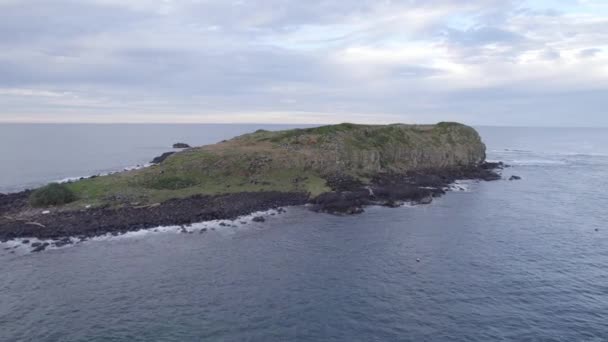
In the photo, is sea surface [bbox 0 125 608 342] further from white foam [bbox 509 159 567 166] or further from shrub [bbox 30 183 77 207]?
white foam [bbox 509 159 567 166]

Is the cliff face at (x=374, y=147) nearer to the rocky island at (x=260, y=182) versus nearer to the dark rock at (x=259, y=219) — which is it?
the rocky island at (x=260, y=182)

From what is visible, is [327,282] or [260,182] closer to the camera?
[327,282]

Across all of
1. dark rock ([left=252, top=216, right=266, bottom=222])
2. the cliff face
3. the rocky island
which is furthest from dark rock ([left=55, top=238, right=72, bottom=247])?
the cliff face

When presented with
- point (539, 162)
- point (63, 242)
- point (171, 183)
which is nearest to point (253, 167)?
point (171, 183)

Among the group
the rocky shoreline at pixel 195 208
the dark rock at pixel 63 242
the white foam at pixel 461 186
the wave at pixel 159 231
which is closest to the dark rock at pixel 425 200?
the rocky shoreline at pixel 195 208

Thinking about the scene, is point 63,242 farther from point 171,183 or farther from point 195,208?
point 171,183

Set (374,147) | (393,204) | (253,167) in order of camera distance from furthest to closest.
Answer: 1. (374,147)
2. (253,167)
3. (393,204)
